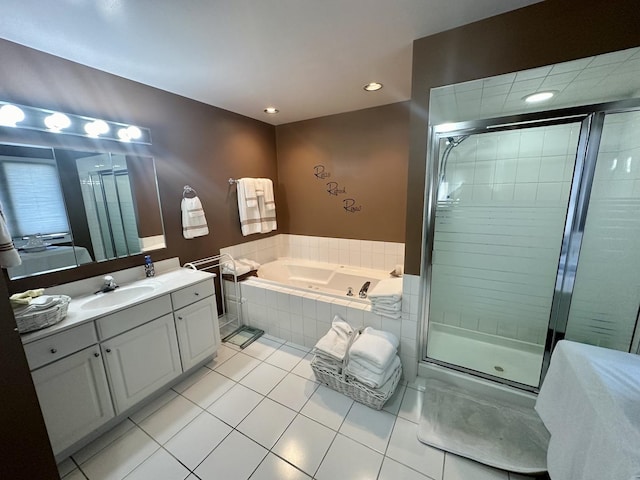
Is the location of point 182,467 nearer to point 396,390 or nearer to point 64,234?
point 396,390

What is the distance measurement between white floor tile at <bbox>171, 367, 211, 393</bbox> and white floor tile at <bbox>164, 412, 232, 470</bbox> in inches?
13.9

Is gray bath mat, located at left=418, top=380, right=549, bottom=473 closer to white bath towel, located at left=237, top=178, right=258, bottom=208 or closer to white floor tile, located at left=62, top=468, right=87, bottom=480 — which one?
white floor tile, located at left=62, top=468, right=87, bottom=480

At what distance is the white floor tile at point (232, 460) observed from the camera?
4.32 ft

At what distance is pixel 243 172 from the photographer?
9.82ft


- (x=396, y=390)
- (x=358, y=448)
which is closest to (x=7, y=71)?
(x=358, y=448)

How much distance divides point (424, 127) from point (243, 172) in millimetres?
2127

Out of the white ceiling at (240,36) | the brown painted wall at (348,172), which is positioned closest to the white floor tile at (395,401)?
the brown painted wall at (348,172)

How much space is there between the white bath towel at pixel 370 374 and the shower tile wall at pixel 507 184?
0.66 metres

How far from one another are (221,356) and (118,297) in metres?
0.99

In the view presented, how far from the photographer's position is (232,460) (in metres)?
1.38

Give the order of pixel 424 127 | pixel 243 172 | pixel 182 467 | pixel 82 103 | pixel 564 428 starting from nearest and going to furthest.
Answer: pixel 564 428
pixel 182 467
pixel 424 127
pixel 82 103
pixel 243 172

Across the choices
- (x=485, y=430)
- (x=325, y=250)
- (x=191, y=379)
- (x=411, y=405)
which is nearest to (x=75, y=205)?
(x=191, y=379)

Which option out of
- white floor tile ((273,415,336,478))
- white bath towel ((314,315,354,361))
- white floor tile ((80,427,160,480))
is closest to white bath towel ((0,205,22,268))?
white floor tile ((80,427,160,480))

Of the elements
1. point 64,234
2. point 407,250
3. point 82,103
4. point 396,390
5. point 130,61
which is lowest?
point 396,390
